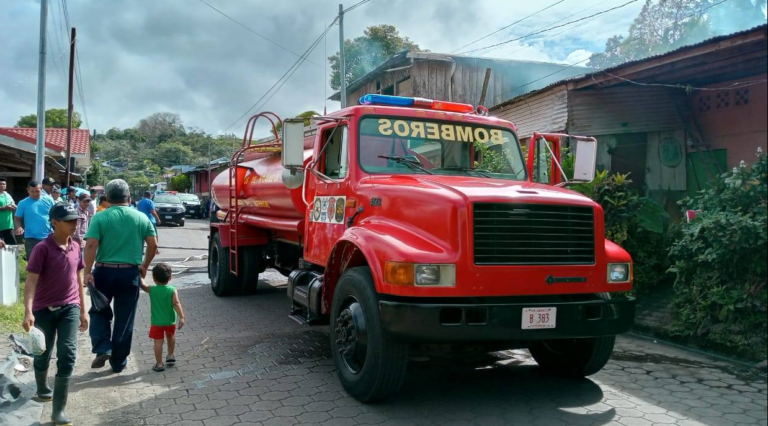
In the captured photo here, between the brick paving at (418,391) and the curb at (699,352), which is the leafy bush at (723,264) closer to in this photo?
the curb at (699,352)

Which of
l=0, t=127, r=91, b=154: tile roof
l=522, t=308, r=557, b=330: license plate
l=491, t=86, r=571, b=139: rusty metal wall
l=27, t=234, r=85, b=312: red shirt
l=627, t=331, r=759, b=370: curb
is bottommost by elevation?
l=627, t=331, r=759, b=370: curb

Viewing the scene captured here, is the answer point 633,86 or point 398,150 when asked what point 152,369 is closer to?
point 398,150

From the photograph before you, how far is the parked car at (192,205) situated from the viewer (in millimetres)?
35125

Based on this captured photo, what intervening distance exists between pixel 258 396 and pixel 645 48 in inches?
150

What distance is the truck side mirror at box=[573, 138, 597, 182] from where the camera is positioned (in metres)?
5.61

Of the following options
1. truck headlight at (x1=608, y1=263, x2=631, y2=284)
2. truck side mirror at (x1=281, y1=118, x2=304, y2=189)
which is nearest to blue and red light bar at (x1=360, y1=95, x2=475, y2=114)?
truck side mirror at (x1=281, y1=118, x2=304, y2=189)

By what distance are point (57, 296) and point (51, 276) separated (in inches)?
6.1

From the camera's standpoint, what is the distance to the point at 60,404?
4.15 m

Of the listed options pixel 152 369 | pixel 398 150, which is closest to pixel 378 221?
pixel 398 150

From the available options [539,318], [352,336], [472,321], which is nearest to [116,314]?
[352,336]

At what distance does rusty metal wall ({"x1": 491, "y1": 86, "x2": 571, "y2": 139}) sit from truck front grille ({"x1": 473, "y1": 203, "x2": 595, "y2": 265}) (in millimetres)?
5926

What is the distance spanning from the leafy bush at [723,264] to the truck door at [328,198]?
355cm

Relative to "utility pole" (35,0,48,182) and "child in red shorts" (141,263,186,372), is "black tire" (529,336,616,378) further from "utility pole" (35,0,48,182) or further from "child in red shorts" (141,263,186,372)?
"utility pole" (35,0,48,182)

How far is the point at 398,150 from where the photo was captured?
5.53 metres
